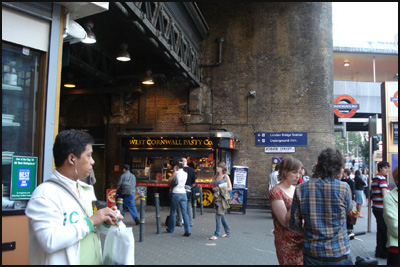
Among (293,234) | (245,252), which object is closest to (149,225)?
(245,252)

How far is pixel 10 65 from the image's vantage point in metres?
4.83

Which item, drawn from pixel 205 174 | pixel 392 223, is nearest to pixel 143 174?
pixel 205 174

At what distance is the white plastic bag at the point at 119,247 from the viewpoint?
2.31 metres

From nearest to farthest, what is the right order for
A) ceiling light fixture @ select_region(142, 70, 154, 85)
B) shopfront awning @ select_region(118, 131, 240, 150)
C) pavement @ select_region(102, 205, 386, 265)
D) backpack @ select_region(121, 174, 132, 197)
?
pavement @ select_region(102, 205, 386, 265)
backpack @ select_region(121, 174, 132, 197)
ceiling light fixture @ select_region(142, 70, 154, 85)
shopfront awning @ select_region(118, 131, 240, 150)

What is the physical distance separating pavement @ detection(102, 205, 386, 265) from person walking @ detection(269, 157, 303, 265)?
3242 millimetres

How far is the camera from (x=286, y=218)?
3514 mm

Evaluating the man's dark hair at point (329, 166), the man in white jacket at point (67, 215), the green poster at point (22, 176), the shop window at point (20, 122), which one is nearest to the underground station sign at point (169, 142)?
the shop window at point (20, 122)

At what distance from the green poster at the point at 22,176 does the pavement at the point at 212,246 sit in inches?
105

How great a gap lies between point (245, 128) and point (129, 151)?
214 inches

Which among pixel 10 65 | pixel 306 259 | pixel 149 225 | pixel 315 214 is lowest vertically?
pixel 149 225

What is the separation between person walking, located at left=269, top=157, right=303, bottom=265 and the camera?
354 cm

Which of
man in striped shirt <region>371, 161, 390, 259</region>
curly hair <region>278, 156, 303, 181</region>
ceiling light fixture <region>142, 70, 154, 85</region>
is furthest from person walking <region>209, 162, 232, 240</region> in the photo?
ceiling light fixture <region>142, 70, 154, 85</region>

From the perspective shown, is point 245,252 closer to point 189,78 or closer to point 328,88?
point 189,78

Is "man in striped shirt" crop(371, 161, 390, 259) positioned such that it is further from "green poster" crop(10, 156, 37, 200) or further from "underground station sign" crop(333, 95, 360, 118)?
"underground station sign" crop(333, 95, 360, 118)
